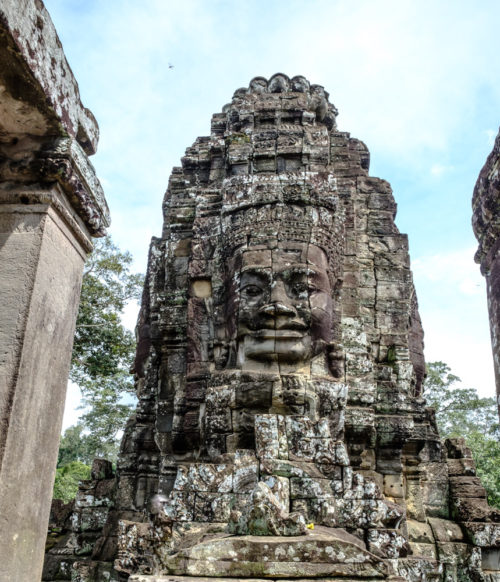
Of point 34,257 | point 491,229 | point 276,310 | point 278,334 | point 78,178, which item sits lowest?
point 34,257

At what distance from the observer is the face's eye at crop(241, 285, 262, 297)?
7742 mm

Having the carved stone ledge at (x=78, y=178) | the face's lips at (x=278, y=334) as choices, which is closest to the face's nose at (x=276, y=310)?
the face's lips at (x=278, y=334)

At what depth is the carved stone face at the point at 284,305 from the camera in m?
7.43

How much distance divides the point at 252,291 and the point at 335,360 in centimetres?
141

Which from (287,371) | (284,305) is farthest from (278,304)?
(287,371)

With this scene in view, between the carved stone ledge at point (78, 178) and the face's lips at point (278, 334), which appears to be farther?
the face's lips at point (278, 334)

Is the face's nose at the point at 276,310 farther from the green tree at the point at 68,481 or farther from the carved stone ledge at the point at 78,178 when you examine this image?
the green tree at the point at 68,481

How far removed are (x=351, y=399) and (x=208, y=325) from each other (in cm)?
217

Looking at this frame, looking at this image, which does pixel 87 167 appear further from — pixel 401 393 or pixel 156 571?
pixel 401 393

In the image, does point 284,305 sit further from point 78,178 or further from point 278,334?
point 78,178

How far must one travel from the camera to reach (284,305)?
24.3ft

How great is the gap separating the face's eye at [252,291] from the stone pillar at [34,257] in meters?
4.59

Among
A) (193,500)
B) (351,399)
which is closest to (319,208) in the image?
(351,399)

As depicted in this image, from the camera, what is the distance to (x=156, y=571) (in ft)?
14.6
